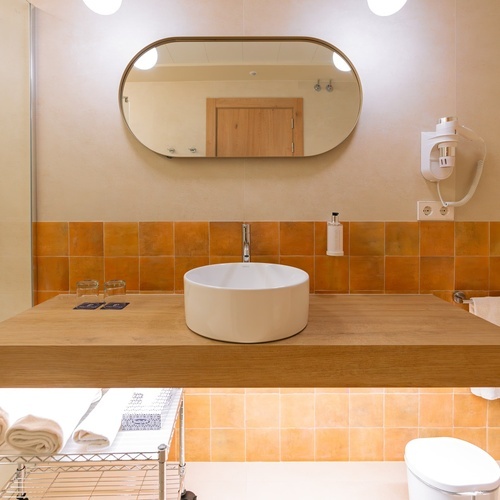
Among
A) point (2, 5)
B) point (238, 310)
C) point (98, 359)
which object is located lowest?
point (98, 359)

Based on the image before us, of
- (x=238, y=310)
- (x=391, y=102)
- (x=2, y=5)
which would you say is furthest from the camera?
(x=391, y=102)

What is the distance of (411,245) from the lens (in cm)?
148

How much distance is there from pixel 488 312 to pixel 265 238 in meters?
0.89

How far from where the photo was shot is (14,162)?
136 centimetres

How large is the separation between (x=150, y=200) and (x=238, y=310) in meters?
0.78

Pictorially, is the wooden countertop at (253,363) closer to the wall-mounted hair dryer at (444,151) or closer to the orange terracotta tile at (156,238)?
the orange terracotta tile at (156,238)

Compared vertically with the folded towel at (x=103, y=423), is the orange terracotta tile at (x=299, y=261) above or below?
above

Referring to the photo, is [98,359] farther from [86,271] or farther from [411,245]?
[411,245]

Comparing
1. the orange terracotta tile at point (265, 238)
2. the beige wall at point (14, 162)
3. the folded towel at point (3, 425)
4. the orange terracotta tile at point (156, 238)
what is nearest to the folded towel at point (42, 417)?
the folded towel at point (3, 425)

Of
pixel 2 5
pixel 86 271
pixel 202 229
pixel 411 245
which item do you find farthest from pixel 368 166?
pixel 2 5

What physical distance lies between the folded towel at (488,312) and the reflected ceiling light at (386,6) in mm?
1124

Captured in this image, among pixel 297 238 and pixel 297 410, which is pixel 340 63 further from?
pixel 297 410

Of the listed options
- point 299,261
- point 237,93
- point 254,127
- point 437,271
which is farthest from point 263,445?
point 237,93

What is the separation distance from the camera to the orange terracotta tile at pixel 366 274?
1.48 metres
